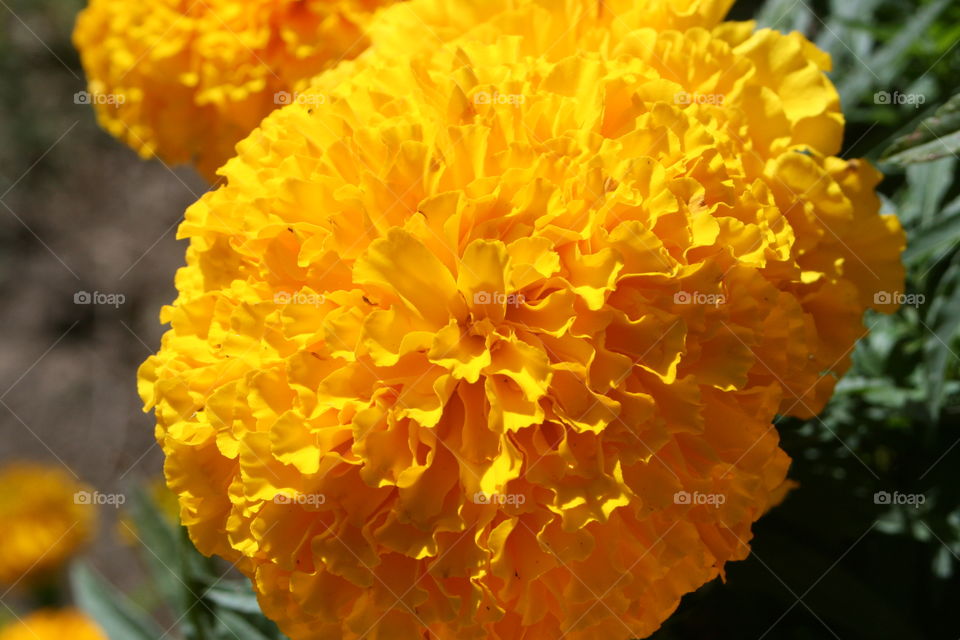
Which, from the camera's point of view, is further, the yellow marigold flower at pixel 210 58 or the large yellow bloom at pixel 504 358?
the yellow marigold flower at pixel 210 58

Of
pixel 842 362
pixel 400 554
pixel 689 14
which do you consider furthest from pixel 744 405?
pixel 689 14

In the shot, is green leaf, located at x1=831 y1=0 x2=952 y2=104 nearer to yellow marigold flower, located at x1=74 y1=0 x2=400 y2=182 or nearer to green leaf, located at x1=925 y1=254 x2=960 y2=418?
green leaf, located at x1=925 y1=254 x2=960 y2=418

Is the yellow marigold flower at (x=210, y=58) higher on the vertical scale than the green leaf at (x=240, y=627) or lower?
higher

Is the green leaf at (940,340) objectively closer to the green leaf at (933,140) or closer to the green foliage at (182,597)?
the green leaf at (933,140)

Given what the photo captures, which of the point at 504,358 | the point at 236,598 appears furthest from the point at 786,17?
the point at 236,598

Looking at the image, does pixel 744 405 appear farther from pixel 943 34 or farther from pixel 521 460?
pixel 943 34

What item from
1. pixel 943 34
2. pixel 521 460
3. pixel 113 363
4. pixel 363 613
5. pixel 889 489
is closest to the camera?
pixel 521 460

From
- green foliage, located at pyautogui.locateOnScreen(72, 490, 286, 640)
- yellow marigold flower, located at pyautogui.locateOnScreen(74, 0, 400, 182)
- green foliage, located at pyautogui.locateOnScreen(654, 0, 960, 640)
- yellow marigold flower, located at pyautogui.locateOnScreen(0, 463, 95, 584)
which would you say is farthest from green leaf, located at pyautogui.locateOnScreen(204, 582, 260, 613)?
yellow marigold flower, located at pyautogui.locateOnScreen(0, 463, 95, 584)

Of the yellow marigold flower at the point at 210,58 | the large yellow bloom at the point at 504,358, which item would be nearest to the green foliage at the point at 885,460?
the large yellow bloom at the point at 504,358
